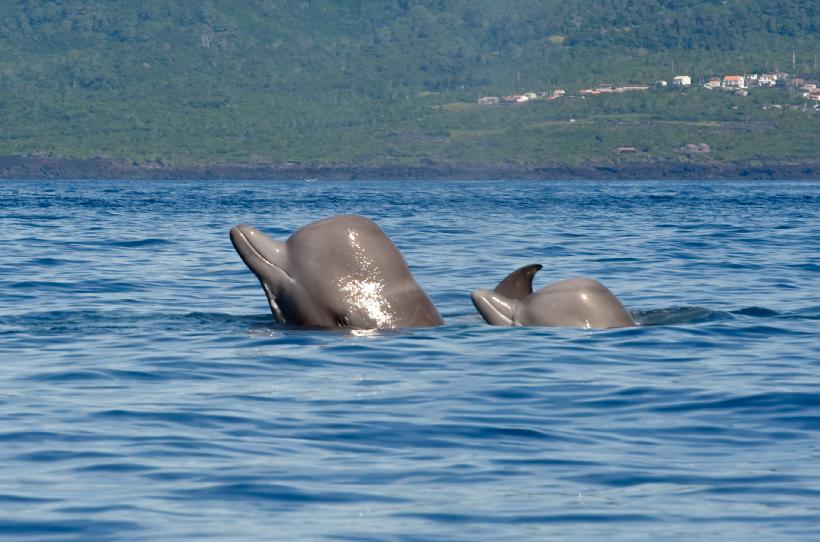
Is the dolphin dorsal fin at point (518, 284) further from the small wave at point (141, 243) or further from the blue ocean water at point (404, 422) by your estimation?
the small wave at point (141, 243)

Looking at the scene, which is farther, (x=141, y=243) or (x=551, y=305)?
(x=141, y=243)

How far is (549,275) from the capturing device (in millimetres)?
26406

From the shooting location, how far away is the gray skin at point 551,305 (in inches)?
628

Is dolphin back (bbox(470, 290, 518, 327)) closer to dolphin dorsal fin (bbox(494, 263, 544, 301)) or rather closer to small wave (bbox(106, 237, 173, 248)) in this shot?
dolphin dorsal fin (bbox(494, 263, 544, 301))

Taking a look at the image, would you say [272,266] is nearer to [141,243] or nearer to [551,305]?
[551,305]

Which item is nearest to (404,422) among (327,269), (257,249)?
(327,269)

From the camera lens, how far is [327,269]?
1415 centimetres

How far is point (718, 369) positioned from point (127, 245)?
2241 centimetres

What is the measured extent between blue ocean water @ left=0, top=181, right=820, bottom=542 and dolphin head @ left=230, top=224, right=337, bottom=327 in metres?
0.43

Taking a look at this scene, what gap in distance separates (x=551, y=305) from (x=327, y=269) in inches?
117

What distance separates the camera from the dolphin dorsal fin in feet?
51.5

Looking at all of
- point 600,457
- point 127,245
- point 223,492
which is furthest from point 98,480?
point 127,245

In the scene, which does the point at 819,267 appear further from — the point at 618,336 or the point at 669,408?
the point at 669,408

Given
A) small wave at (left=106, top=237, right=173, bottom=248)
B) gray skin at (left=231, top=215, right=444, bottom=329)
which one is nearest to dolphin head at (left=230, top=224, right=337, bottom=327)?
gray skin at (left=231, top=215, right=444, bottom=329)
